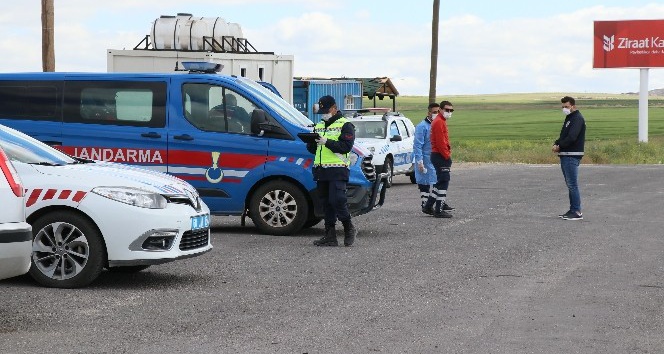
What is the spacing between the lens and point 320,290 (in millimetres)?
10625

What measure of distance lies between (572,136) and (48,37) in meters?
11.6

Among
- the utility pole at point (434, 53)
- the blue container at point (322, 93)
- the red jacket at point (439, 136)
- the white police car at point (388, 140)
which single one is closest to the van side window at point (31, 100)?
the red jacket at point (439, 136)

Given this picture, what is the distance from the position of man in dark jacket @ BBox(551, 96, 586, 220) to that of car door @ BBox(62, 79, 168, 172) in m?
6.17

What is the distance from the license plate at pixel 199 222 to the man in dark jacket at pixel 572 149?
27.2 feet

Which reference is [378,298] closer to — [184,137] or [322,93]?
[184,137]

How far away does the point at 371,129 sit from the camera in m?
27.6

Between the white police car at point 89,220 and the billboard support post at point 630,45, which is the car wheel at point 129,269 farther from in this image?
the billboard support post at point 630,45

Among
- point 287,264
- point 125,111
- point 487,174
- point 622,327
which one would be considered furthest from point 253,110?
point 487,174

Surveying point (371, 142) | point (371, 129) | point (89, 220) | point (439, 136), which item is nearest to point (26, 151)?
point (89, 220)

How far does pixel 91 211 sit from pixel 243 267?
2169mm

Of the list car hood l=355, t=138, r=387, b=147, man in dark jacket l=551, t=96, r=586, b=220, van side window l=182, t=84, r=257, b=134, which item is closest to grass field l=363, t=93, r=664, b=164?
car hood l=355, t=138, r=387, b=147

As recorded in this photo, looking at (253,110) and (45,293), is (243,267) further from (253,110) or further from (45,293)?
(253,110)

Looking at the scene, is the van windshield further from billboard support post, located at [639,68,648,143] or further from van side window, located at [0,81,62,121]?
billboard support post, located at [639,68,648,143]

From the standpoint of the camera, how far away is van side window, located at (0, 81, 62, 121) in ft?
50.3
